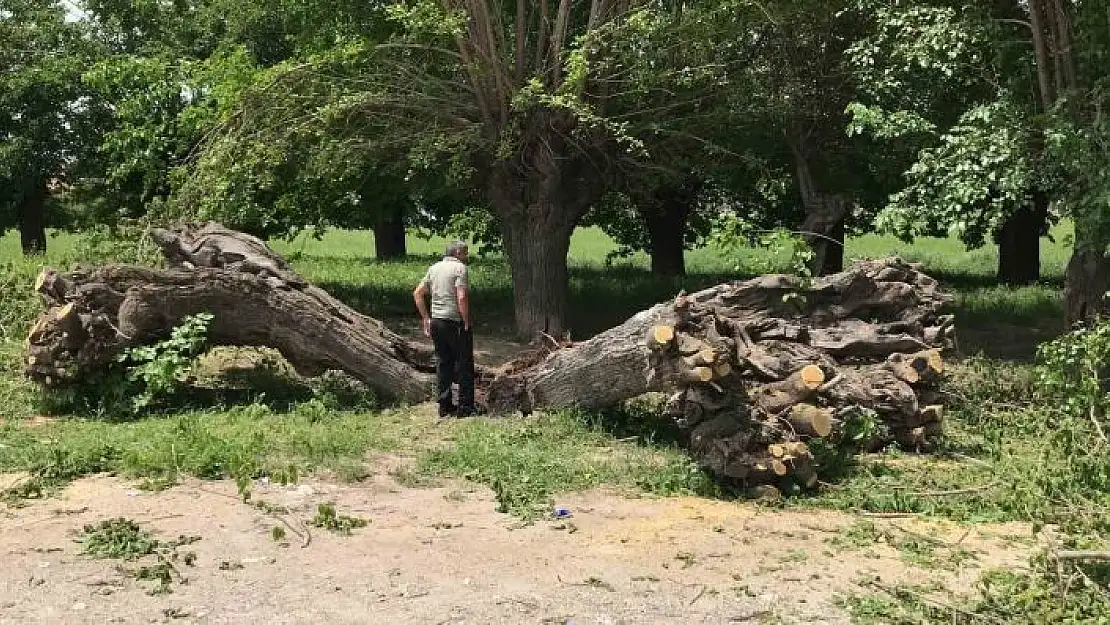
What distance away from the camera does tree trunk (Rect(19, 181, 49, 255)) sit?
78.1ft

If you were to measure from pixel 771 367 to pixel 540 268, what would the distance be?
5951 millimetres

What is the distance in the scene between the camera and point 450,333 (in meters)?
9.35

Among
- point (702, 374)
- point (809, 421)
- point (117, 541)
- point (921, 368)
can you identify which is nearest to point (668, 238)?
point (921, 368)

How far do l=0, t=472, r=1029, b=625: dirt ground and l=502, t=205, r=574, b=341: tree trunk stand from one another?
672cm

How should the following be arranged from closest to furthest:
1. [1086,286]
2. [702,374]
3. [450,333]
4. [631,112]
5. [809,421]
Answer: [702,374] → [809,421] → [450,333] → [1086,286] → [631,112]

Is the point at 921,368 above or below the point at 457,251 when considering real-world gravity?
below

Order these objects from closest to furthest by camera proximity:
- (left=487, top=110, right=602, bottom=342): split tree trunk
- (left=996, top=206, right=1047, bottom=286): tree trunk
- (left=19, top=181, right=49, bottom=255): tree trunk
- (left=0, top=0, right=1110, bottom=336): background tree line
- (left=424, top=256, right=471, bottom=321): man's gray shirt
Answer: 1. (left=424, top=256, right=471, bottom=321): man's gray shirt
2. (left=0, top=0, right=1110, bottom=336): background tree line
3. (left=487, top=110, right=602, bottom=342): split tree trunk
4. (left=996, top=206, right=1047, bottom=286): tree trunk
5. (left=19, top=181, right=49, bottom=255): tree trunk

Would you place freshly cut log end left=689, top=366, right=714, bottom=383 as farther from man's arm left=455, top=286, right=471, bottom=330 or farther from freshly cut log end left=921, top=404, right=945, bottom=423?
man's arm left=455, top=286, right=471, bottom=330

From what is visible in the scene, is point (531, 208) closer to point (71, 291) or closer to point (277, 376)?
point (277, 376)

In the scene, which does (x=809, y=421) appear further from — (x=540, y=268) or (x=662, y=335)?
(x=540, y=268)

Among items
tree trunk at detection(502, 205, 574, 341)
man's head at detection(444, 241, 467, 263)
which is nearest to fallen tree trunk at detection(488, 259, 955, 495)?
man's head at detection(444, 241, 467, 263)

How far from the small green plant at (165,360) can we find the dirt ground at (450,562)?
88.0 inches

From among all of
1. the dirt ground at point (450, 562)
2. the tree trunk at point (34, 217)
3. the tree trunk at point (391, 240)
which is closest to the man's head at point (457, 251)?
the dirt ground at point (450, 562)

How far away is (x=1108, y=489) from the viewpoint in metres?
6.46
